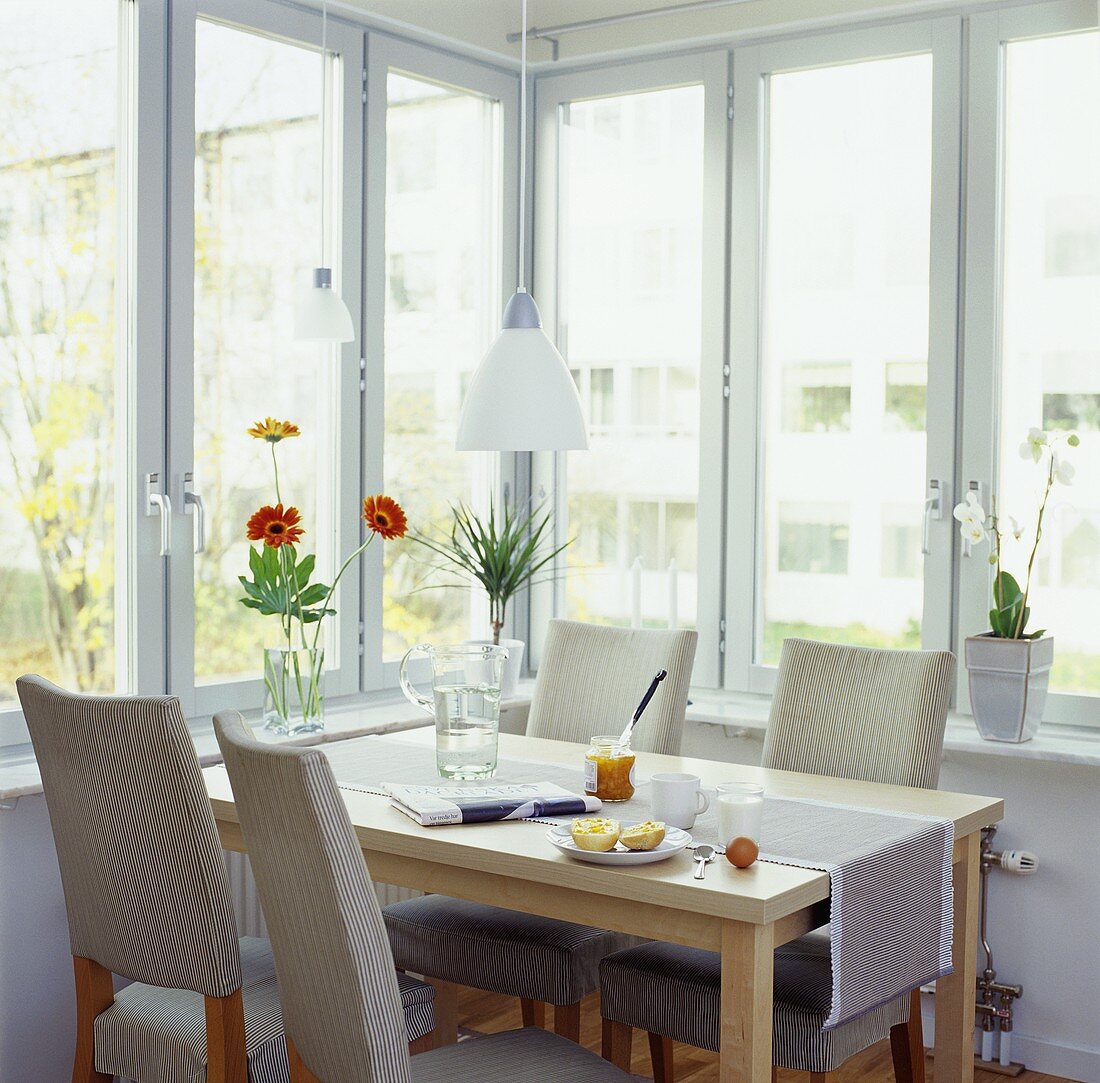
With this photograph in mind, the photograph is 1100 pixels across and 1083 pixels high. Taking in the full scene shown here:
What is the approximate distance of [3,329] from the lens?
2.96m

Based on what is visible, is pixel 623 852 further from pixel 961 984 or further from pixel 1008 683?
pixel 1008 683

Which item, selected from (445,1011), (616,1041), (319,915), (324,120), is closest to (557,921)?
(616,1041)

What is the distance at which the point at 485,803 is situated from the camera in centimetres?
239

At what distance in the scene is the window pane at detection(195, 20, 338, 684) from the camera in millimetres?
3320

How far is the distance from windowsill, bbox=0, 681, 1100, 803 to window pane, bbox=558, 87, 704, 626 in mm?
407

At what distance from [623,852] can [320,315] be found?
1.56 m

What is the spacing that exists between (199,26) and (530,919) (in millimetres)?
2091

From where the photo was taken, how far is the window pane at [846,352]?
141 inches

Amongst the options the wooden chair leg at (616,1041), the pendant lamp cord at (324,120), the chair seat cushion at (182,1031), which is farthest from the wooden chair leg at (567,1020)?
the pendant lamp cord at (324,120)

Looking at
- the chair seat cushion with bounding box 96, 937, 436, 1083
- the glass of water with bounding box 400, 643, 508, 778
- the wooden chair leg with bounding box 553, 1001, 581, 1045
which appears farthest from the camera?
the wooden chair leg with bounding box 553, 1001, 581, 1045

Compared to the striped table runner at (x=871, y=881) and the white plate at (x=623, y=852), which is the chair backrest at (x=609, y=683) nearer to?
Answer: the striped table runner at (x=871, y=881)

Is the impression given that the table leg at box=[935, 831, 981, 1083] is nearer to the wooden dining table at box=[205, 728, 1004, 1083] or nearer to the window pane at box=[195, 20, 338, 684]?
the wooden dining table at box=[205, 728, 1004, 1083]

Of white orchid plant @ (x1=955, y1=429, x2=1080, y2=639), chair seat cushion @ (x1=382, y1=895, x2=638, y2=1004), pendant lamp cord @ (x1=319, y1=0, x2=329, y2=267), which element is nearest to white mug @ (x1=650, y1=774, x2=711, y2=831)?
chair seat cushion @ (x1=382, y1=895, x2=638, y2=1004)

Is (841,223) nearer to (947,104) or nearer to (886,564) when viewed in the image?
(947,104)
